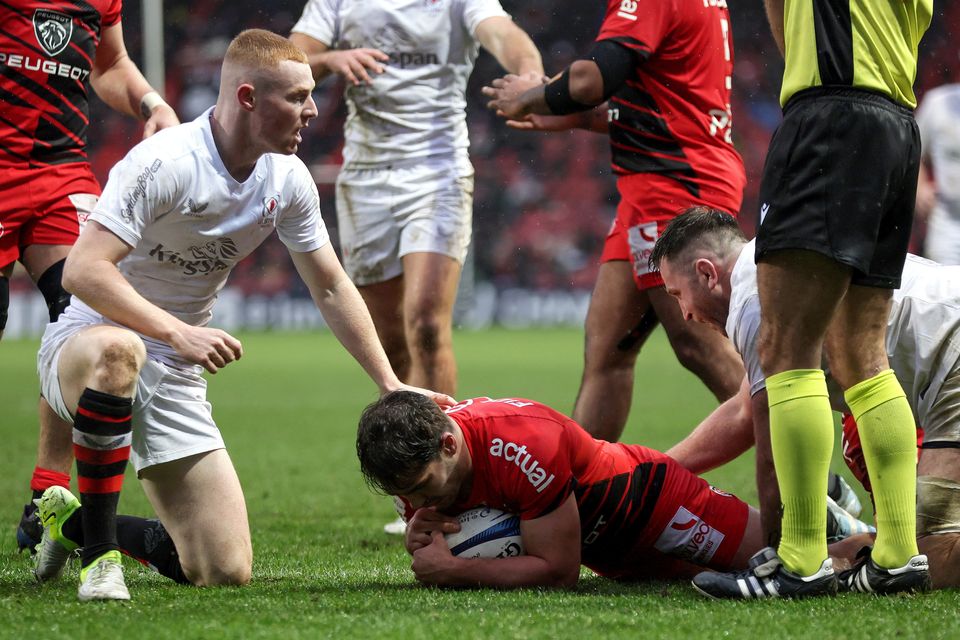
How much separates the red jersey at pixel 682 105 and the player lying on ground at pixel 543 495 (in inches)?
73.7

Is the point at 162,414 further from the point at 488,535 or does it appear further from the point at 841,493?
the point at 841,493

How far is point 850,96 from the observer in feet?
11.2

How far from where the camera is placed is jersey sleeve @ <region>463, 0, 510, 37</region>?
6461mm

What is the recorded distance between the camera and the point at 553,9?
2406cm

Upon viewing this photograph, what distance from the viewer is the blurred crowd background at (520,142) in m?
23.2

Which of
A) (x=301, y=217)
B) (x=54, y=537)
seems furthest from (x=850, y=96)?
(x=54, y=537)

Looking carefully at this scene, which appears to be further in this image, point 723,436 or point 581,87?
point 581,87

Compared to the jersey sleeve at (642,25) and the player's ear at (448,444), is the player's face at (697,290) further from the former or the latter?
the jersey sleeve at (642,25)

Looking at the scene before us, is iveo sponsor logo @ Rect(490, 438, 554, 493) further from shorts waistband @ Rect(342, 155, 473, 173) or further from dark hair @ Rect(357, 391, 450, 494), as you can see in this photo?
shorts waistband @ Rect(342, 155, 473, 173)

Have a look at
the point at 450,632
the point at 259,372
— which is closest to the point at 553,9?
the point at 259,372

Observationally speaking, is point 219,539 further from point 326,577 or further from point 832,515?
point 832,515

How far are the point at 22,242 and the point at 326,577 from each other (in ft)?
6.86

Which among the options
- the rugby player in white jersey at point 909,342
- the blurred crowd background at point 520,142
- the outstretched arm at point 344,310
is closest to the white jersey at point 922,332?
the rugby player in white jersey at point 909,342

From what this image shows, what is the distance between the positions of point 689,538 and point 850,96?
149cm
